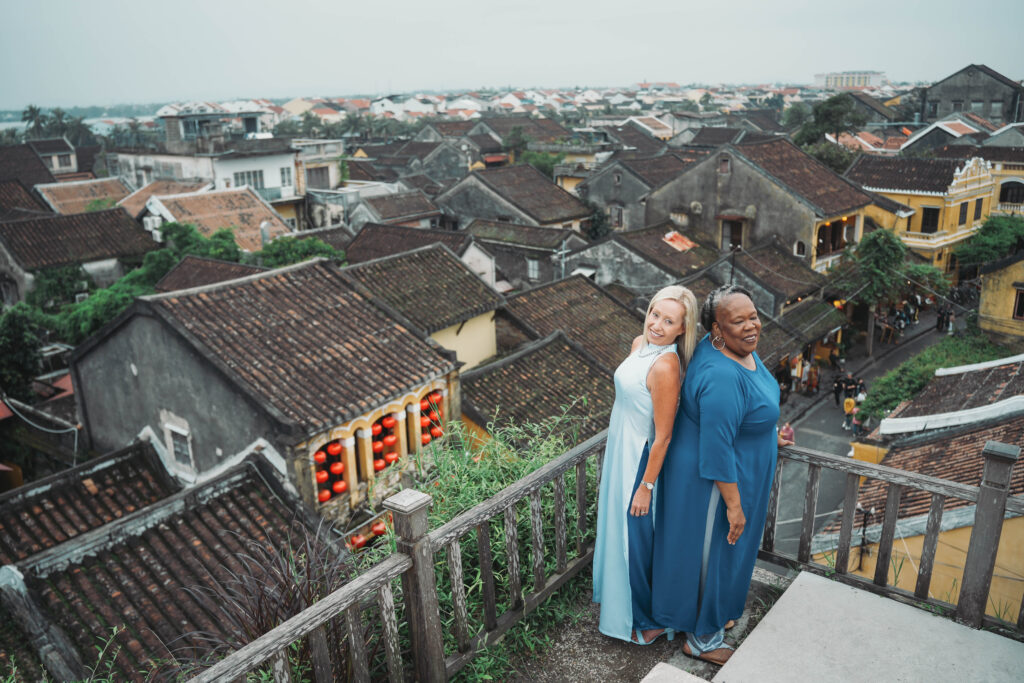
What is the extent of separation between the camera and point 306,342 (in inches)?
416

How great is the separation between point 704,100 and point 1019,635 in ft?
531

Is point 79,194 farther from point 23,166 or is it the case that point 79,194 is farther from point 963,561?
point 963,561

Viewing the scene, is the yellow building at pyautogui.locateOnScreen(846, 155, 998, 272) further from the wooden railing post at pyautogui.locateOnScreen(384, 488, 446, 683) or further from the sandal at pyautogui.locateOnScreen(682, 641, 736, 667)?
the wooden railing post at pyautogui.locateOnScreen(384, 488, 446, 683)

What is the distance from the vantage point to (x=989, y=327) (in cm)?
2100

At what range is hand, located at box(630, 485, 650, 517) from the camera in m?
3.77

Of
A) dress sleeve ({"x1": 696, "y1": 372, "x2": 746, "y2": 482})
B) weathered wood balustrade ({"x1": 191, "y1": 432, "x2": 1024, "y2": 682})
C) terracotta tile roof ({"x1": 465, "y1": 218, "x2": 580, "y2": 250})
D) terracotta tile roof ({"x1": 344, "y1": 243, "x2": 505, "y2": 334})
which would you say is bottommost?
terracotta tile roof ({"x1": 465, "y1": 218, "x2": 580, "y2": 250})

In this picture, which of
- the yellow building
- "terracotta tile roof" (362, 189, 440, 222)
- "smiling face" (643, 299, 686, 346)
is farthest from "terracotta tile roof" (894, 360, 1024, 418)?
"terracotta tile roof" (362, 189, 440, 222)

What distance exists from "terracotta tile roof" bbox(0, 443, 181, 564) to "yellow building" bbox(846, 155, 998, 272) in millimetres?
27272

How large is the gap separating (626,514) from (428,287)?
11.2m

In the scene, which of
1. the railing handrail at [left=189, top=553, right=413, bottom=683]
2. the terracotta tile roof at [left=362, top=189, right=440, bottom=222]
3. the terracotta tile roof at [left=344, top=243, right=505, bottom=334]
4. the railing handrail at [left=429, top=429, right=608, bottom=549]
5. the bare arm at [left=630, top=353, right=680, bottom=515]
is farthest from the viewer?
the terracotta tile roof at [left=362, top=189, right=440, bottom=222]

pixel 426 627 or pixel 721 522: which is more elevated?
pixel 721 522

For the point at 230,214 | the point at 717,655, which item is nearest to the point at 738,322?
the point at 717,655

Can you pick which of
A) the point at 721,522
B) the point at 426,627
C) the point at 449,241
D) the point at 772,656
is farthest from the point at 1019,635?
the point at 449,241

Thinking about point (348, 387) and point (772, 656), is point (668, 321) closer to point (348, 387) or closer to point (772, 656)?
point (772, 656)
